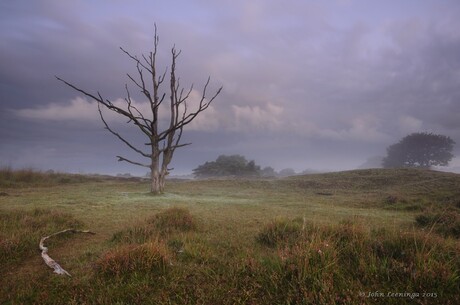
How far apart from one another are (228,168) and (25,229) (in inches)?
2429

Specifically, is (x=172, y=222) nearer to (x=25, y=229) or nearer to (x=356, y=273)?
(x=25, y=229)

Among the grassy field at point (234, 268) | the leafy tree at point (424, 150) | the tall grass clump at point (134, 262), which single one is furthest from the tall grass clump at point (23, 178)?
the leafy tree at point (424, 150)

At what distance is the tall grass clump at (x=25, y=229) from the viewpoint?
6593 mm

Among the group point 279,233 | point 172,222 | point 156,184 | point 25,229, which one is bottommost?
point 279,233

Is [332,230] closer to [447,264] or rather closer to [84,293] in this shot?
[447,264]

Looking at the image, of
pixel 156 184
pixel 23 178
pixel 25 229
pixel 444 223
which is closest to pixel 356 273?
pixel 444 223

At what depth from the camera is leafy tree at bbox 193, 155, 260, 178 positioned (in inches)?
2702

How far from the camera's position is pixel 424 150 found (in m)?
75.8

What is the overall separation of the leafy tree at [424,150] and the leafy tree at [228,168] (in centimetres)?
4226

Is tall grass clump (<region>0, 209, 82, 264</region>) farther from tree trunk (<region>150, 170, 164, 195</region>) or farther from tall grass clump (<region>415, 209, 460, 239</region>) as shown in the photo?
tree trunk (<region>150, 170, 164, 195</region>)

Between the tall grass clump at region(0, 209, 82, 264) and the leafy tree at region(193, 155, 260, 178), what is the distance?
56295 mm

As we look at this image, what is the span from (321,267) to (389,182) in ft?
101

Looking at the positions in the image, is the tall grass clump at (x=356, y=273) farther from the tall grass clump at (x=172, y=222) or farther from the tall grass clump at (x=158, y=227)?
the tall grass clump at (x=172, y=222)

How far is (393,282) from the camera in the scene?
4.46 m
